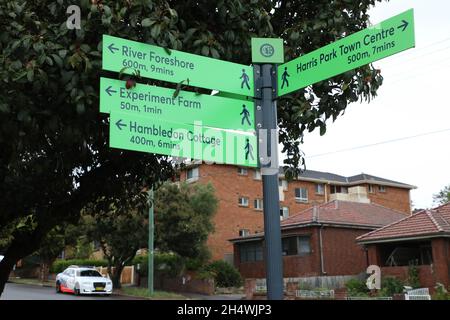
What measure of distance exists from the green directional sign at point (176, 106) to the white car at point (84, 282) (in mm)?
28134

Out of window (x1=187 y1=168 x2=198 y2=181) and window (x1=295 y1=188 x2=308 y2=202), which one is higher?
window (x1=187 y1=168 x2=198 y2=181)

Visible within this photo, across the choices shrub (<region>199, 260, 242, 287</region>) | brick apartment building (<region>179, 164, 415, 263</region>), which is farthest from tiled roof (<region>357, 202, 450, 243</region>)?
brick apartment building (<region>179, 164, 415, 263</region>)

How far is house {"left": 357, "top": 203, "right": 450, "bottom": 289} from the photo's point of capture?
2725 centimetres

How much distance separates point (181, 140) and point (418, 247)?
1160 inches

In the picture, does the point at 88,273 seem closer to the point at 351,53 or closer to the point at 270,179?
the point at 270,179

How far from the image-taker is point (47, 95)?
4543 mm

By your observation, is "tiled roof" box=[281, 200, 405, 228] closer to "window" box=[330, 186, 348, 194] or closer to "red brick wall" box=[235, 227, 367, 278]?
"red brick wall" box=[235, 227, 367, 278]

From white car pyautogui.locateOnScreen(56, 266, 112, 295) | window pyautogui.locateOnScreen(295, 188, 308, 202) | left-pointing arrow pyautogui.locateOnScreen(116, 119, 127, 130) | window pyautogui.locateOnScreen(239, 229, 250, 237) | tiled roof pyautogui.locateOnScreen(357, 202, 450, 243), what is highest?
window pyautogui.locateOnScreen(295, 188, 308, 202)

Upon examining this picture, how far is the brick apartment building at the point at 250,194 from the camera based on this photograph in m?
44.6

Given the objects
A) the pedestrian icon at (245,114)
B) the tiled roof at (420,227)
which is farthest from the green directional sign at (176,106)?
the tiled roof at (420,227)

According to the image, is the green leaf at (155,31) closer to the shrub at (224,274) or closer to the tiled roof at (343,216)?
the tiled roof at (343,216)

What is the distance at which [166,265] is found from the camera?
3803 cm

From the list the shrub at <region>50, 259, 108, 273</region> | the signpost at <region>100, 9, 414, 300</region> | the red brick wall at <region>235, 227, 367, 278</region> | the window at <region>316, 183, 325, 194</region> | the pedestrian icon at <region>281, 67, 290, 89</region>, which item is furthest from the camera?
the window at <region>316, 183, 325, 194</region>

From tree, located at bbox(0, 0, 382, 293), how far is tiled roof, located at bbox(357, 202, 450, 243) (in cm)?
2331
